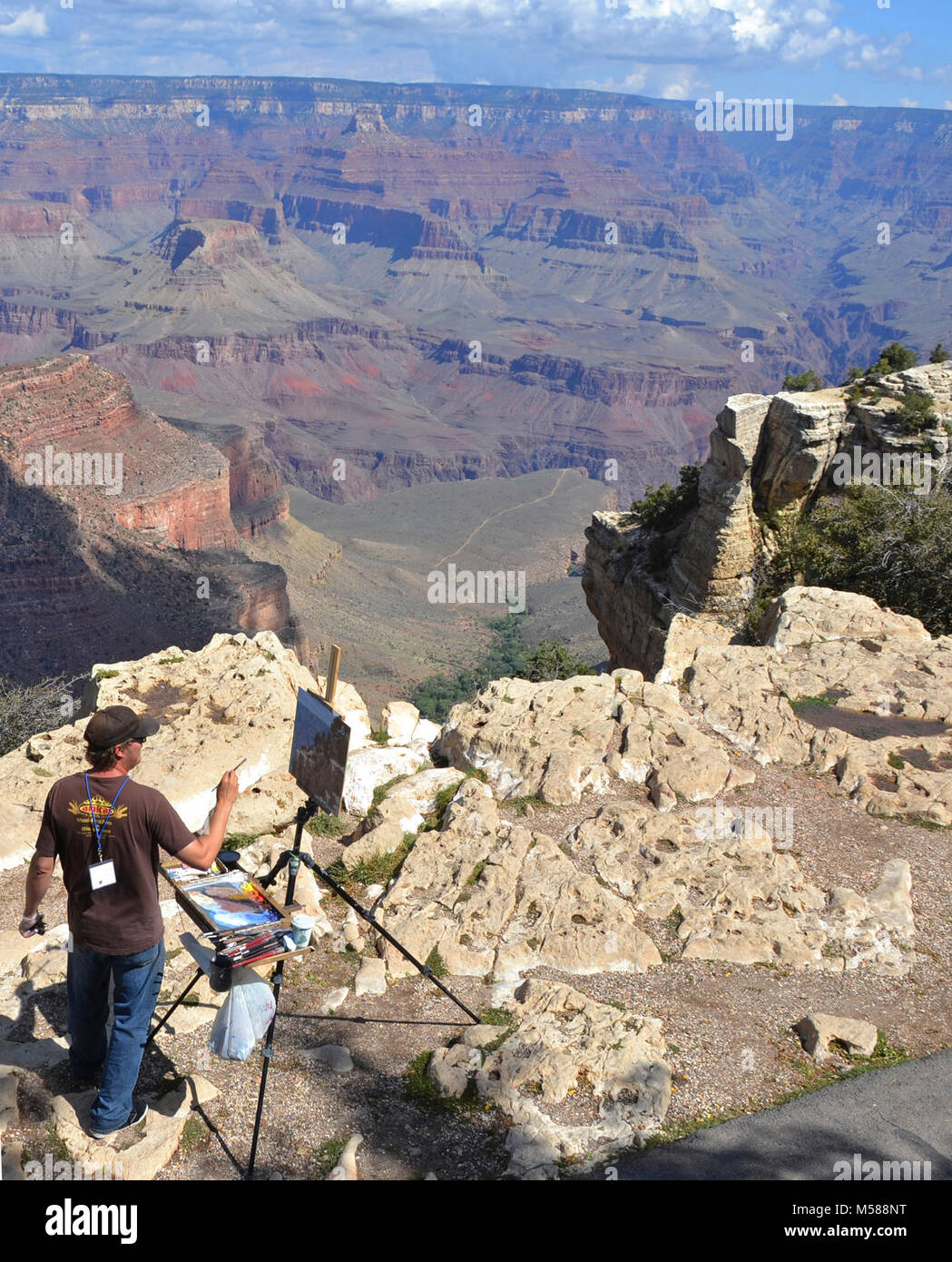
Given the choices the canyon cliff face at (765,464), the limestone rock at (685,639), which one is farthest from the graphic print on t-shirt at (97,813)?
the canyon cliff face at (765,464)

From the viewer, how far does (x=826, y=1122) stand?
26.6 feet

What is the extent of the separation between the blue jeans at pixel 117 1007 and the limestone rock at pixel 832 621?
38.6 feet

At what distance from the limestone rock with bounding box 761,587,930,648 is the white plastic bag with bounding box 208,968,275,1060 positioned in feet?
37.0

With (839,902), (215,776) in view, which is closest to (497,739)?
(215,776)

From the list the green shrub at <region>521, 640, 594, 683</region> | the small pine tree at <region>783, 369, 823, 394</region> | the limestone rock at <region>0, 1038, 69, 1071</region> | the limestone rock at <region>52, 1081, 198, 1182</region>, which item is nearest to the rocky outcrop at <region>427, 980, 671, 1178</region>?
the limestone rock at <region>52, 1081, 198, 1182</region>

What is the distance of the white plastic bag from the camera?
24.0 ft

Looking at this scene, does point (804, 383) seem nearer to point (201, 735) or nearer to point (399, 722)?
point (399, 722)

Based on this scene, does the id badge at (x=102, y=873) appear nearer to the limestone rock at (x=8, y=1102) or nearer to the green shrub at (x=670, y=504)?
the limestone rock at (x=8, y=1102)

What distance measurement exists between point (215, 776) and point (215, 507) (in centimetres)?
5768

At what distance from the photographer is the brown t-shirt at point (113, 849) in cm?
698

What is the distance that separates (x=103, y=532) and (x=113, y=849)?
51.4 metres
